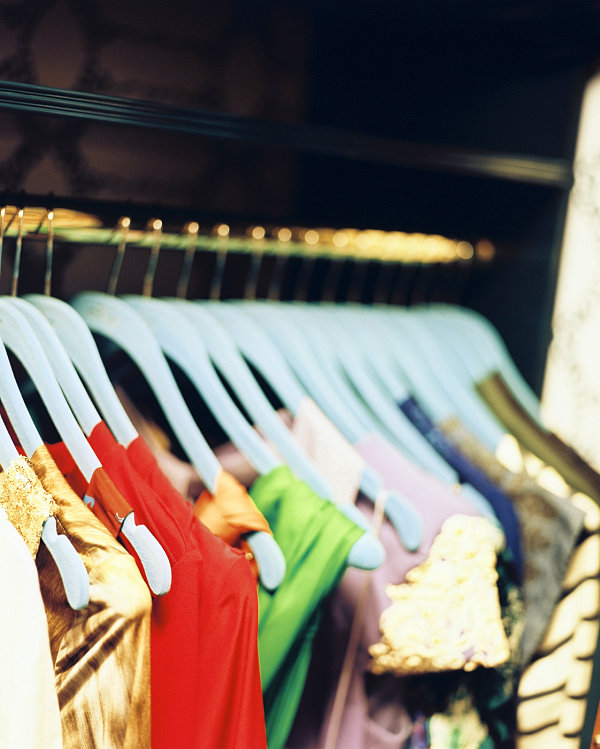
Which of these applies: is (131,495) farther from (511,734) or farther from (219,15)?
(219,15)

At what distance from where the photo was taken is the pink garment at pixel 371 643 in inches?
33.1

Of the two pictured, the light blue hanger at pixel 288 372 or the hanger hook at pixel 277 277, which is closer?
the light blue hanger at pixel 288 372

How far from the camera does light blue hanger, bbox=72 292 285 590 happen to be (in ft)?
2.44

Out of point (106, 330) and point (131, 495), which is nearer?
point (131, 495)

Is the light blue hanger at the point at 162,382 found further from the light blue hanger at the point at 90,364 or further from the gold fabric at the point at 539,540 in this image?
the gold fabric at the point at 539,540

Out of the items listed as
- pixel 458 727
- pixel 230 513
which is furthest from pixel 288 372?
pixel 458 727

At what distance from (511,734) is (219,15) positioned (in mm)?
1108

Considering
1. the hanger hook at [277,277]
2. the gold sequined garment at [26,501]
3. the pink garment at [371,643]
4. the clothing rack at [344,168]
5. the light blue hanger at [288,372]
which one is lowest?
the pink garment at [371,643]

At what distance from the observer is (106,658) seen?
615 mm

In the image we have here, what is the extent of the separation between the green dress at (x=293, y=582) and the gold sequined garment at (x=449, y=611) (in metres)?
0.09

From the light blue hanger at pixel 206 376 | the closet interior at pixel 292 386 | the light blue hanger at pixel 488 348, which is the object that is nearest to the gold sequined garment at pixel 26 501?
the closet interior at pixel 292 386

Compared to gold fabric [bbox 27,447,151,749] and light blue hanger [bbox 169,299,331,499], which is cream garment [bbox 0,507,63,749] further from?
light blue hanger [bbox 169,299,331,499]

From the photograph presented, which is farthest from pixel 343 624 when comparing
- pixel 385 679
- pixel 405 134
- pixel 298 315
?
pixel 405 134

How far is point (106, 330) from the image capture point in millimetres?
884
